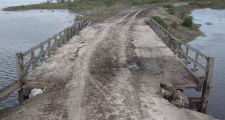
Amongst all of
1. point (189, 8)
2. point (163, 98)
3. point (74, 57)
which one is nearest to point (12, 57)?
point (74, 57)

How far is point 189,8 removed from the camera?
84.7 meters

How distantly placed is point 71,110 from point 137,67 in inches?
252

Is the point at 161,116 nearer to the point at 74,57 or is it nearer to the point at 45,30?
the point at 74,57

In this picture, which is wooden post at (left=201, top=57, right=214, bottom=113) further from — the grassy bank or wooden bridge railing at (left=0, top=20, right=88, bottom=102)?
the grassy bank

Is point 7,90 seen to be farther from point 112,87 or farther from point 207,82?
point 207,82

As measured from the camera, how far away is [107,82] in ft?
52.0

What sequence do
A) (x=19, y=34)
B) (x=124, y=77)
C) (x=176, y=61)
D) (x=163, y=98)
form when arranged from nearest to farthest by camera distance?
1. (x=163, y=98)
2. (x=124, y=77)
3. (x=176, y=61)
4. (x=19, y=34)

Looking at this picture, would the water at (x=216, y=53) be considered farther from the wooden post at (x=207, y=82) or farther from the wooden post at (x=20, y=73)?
the wooden post at (x=20, y=73)

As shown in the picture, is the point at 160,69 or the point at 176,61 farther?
the point at 176,61

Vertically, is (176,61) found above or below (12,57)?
above

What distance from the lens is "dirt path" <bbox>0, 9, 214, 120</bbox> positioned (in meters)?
12.7

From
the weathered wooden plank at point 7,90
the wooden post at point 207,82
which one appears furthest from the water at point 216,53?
the weathered wooden plank at point 7,90

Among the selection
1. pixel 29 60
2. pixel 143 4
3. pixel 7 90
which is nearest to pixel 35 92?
pixel 7 90

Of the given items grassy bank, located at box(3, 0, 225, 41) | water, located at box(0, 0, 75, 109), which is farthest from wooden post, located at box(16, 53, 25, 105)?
grassy bank, located at box(3, 0, 225, 41)
